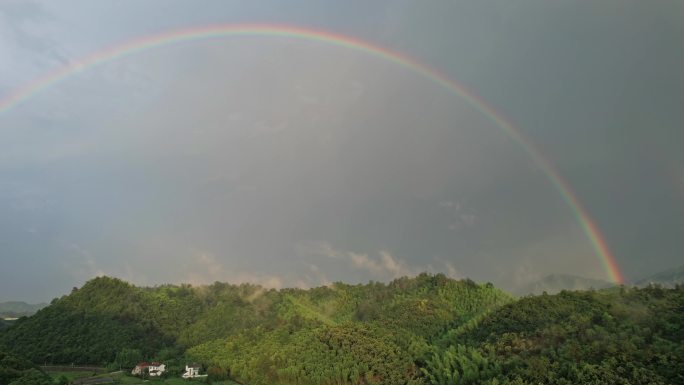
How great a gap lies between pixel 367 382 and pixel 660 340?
92.4 ft

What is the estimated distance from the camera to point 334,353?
5478cm

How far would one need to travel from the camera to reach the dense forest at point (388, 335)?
131ft

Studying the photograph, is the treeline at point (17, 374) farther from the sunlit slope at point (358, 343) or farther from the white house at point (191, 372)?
the sunlit slope at point (358, 343)

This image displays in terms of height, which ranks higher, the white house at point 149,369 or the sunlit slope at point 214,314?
the sunlit slope at point 214,314

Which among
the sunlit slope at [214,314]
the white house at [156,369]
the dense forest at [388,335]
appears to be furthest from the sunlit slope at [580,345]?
the white house at [156,369]

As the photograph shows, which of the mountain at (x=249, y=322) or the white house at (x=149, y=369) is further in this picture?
the white house at (x=149, y=369)

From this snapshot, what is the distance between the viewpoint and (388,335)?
59.9 meters

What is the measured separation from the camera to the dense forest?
40062 mm

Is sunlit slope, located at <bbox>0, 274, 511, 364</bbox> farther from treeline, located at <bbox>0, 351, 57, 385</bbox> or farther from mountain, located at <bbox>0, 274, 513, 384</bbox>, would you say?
treeline, located at <bbox>0, 351, 57, 385</bbox>

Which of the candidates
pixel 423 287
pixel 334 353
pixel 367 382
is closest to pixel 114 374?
pixel 334 353

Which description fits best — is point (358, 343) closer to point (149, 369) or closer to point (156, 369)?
point (156, 369)

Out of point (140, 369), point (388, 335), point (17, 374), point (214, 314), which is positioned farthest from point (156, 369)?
point (214, 314)

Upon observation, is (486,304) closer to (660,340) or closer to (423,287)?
(423,287)

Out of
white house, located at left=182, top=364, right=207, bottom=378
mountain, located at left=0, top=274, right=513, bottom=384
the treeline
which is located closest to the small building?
white house, located at left=182, top=364, right=207, bottom=378
